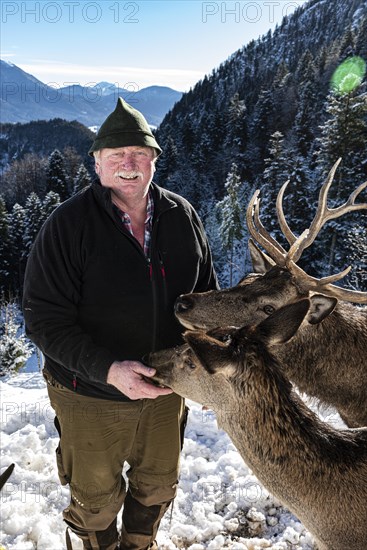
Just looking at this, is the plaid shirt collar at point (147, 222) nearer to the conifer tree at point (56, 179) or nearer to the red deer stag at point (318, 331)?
the red deer stag at point (318, 331)

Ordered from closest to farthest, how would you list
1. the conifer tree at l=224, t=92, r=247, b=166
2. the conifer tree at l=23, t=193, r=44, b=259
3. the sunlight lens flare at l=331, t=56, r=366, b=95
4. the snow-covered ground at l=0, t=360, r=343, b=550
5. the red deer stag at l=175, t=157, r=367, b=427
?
1. the snow-covered ground at l=0, t=360, r=343, b=550
2. the red deer stag at l=175, t=157, r=367, b=427
3. the conifer tree at l=23, t=193, r=44, b=259
4. the conifer tree at l=224, t=92, r=247, b=166
5. the sunlight lens flare at l=331, t=56, r=366, b=95

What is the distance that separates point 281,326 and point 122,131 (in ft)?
5.64

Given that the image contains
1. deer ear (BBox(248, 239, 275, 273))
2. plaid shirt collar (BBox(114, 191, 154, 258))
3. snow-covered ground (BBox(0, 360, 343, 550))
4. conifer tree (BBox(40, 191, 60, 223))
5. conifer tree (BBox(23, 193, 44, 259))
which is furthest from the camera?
conifer tree (BBox(23, 193, 44, 259))

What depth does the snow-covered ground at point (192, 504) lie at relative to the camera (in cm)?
419

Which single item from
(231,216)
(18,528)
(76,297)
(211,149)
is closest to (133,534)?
(18,528)

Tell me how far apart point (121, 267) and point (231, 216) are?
35600mm

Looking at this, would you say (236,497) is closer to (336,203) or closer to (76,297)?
(76,297)

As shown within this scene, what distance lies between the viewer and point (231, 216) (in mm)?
38281

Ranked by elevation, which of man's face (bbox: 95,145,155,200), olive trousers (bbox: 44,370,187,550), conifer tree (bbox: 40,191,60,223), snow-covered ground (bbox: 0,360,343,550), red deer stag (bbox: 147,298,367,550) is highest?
man's face (bbox: 95,145,155,200)

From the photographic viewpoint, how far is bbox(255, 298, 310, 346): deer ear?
314 cm

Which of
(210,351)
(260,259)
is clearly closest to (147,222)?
(210,351)

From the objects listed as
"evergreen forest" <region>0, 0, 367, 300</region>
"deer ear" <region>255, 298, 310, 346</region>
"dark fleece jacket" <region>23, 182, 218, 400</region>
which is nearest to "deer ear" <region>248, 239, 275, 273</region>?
"dark fleece jacket" <region>23, 182, 218, 400</region>

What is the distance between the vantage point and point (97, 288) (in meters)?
3.23

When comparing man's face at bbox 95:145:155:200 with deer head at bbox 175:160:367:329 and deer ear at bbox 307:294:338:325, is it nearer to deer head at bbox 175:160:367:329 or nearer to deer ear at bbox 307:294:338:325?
deer head at bbox 175:160:367:329
